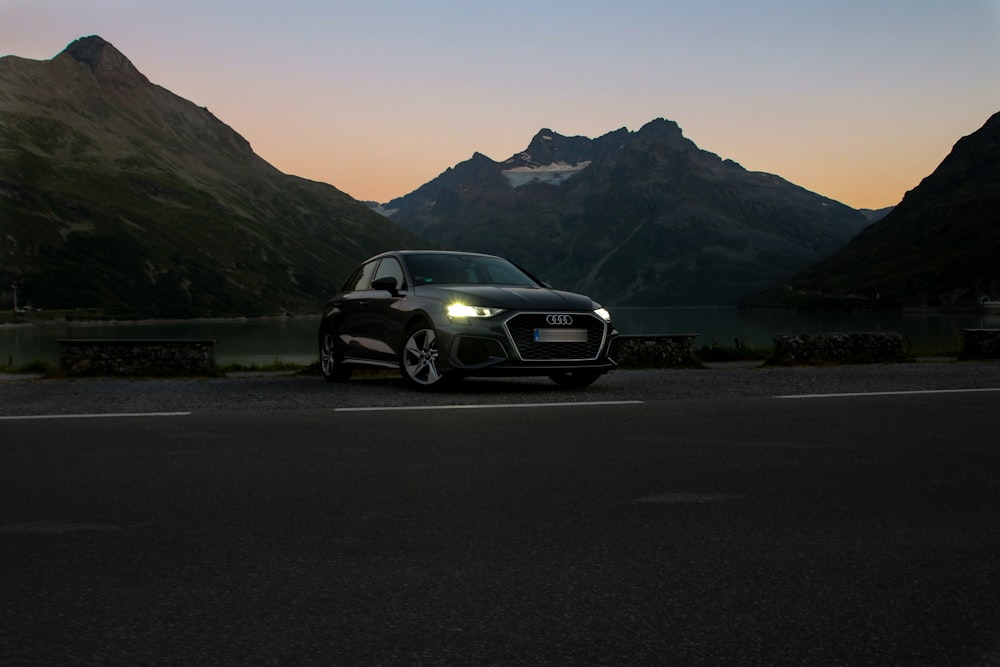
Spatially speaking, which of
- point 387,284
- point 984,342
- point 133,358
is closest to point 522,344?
point 387,284

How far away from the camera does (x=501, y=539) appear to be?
5102 millimetres

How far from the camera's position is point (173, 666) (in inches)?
131

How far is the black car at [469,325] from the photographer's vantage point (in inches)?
525

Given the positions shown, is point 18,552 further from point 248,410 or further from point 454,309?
point 454,309

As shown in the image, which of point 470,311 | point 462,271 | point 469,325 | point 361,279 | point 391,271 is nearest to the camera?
point 469,325

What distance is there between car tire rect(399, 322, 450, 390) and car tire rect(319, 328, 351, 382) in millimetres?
2194

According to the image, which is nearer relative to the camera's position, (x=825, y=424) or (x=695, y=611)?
(x=695, y=611)

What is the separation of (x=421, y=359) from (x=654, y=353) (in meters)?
7.43

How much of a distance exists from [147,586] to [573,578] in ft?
5.95

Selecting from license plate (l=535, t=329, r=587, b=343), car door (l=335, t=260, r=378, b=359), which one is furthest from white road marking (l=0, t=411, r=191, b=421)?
car door (l=335, t=260, r=378, b=359)

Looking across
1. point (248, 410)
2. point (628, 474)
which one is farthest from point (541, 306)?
point (628, 474)

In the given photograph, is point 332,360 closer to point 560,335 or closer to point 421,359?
point 421,359

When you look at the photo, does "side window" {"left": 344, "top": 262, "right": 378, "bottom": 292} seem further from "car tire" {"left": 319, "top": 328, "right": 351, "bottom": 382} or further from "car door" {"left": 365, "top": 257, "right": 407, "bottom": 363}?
"car tire" {"left": 319, "top": 328, "right": 351, "bottom": 382}

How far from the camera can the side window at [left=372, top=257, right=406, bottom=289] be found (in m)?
15.2
